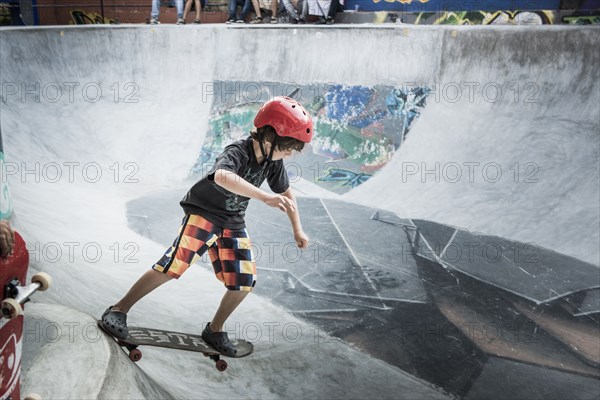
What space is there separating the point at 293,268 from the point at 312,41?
5.00 m

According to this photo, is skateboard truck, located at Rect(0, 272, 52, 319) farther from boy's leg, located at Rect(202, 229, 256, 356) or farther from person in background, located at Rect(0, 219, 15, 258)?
boy's leg, located at Rect(202, 229, 256, 356)

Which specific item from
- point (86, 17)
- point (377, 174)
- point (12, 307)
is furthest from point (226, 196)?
point (86, 17)

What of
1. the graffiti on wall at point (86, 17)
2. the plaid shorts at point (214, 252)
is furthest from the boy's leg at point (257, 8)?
the plaid shorts at point (214, 252)

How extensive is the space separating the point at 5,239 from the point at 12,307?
25cm

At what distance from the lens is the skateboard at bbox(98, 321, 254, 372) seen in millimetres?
3330

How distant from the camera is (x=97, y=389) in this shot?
259 centimetres

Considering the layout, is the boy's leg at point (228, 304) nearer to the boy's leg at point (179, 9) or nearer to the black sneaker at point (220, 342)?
the black sneaker at point (220, 342)

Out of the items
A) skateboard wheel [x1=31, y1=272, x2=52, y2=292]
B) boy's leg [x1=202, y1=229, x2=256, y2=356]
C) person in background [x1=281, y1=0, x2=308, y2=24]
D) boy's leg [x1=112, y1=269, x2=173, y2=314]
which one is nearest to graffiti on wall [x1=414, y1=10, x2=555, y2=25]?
person in background [x1=281, y1=0, x2=308, y2=24]

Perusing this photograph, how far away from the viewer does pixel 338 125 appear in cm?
859

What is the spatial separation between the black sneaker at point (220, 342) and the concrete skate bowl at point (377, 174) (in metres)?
0.47

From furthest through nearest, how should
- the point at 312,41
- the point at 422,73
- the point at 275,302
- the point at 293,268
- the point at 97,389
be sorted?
the point at 312,41, the point at 422,73, the point at 293,268, the point at 275,302, the point at 97,389

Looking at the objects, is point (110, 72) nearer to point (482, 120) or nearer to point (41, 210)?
point (41, 210)

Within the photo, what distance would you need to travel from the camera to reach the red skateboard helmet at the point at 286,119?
3.20 m

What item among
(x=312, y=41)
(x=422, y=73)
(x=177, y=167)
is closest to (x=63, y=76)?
(x=177, y=167)
